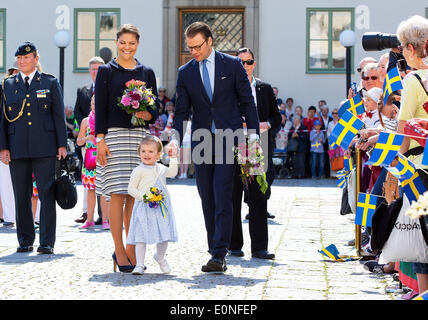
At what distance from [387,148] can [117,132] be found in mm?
2528


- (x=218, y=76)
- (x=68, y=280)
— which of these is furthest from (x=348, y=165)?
(x=68, y=280)

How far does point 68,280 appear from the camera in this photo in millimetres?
6594

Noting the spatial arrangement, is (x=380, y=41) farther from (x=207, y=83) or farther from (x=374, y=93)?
(x=207, y=83)

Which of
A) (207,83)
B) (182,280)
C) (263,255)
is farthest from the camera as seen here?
(263,255)

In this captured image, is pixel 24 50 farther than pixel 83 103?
No

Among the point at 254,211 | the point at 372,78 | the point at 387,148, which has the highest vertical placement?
the point at 372,78

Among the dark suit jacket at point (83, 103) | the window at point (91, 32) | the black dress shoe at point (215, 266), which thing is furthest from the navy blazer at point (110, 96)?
the window at point (91, 32)

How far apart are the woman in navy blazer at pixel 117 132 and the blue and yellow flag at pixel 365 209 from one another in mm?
1845

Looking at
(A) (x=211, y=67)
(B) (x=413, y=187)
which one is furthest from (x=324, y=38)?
(B) (x=413, y=187)

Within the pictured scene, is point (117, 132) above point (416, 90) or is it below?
below

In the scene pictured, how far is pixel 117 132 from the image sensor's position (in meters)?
7.18

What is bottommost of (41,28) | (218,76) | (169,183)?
(169,183)
